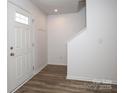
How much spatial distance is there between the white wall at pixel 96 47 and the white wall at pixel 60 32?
1.62 meters

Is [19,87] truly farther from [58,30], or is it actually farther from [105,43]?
[58,30]

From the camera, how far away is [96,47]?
3057mm

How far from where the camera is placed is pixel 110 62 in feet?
9.66

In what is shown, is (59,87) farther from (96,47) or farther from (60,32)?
(60,32)

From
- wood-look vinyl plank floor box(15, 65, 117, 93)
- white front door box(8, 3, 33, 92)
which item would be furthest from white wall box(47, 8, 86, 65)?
wood-look vinyl plank floor box(15, 65, 117, 93)

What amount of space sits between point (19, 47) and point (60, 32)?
8.55ft

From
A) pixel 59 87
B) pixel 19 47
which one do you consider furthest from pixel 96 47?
pixel 19 47

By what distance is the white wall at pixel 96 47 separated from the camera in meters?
2.93

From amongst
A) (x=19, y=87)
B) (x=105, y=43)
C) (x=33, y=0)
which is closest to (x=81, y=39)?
(x=105, y=43)

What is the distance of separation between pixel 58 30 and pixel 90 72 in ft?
8.88

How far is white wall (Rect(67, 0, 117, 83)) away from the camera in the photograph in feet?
9.61

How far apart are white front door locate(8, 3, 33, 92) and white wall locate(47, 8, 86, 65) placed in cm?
176

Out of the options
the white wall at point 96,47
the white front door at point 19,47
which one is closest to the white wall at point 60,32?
the white wall at point 96,47

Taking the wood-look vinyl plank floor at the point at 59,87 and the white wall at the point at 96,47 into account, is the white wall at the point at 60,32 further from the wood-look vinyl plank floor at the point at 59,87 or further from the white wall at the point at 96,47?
the wood-look vinyl plank floor at the point at 59,87
